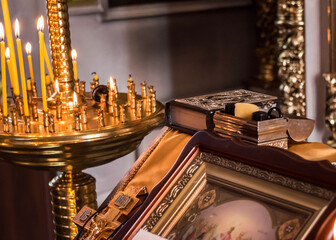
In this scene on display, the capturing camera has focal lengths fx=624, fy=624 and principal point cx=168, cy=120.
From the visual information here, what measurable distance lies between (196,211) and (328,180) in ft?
A: 0.60

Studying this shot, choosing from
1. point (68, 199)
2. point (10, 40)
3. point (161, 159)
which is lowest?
point (68, 199)

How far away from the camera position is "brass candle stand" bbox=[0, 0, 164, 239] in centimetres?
123

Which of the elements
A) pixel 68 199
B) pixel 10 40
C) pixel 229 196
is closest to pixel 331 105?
pixel 68 199

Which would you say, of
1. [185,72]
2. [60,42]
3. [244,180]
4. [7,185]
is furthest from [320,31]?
[244,180]

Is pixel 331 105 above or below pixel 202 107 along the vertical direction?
below

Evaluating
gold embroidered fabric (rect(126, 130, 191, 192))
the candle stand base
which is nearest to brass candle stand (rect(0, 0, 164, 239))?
the candle stand base

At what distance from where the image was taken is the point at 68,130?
124 cm

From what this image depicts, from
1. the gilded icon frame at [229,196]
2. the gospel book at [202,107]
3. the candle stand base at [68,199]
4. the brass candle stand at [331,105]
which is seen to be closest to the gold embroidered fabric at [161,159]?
the gospel book at [202,107]

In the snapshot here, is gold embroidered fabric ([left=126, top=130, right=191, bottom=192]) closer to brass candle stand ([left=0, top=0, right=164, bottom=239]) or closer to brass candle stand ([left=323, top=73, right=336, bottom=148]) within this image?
brass candle stand ([left=0, top=0, right=164, bottom=239])

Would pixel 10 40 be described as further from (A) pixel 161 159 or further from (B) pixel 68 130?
(A) pixel 161 159

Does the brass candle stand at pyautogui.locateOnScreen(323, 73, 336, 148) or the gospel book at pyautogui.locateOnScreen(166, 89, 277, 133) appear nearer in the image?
the gospel book at pyautogui.locateOnScreen(166, 89, 277, 133)

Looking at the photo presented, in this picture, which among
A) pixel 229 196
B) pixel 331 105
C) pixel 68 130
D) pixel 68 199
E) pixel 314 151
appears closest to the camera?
pixel 229 196

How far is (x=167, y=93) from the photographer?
8.63 feet

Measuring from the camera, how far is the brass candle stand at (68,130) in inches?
48.3
